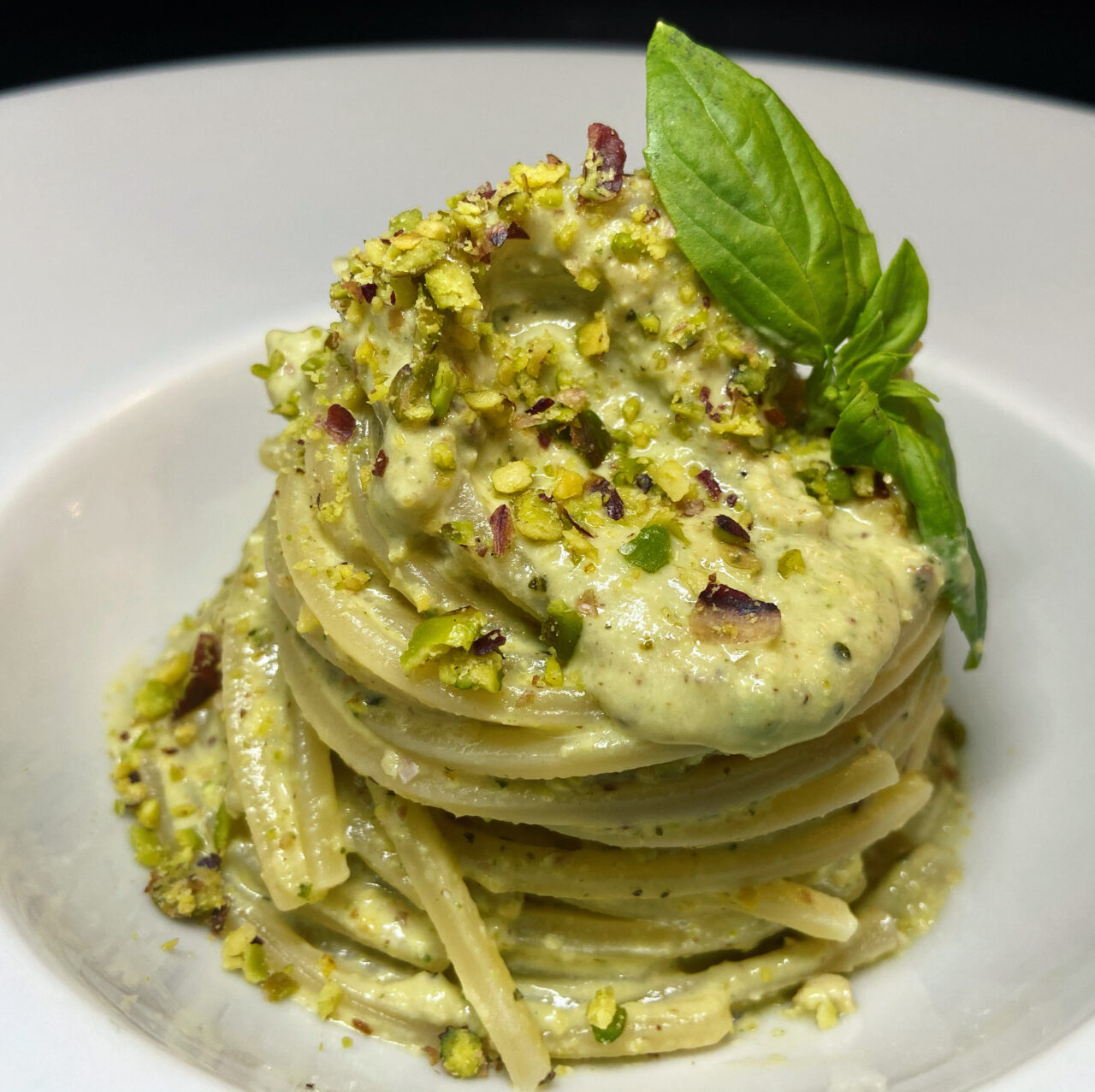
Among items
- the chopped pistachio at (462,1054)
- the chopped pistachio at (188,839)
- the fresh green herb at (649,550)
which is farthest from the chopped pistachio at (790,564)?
the chopped pistachio at (188,839)

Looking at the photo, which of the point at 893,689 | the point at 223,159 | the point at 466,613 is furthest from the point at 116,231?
the point at 893,689

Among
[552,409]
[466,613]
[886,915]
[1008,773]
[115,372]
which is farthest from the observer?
[115,372]

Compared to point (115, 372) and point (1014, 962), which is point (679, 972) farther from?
point (115, 372)

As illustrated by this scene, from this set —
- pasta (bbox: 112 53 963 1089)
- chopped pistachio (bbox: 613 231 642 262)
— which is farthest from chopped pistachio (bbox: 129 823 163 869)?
chopped pistachio (bbox: 613 231 642 262)

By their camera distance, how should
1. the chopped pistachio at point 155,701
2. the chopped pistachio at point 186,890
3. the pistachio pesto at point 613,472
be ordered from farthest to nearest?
the chopped pistachio at point 155,701 < the chopped pistachio at point 186,890 < the pistachio pesto at point 613,472

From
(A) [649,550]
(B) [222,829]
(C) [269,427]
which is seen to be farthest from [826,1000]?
(C) [269,427]

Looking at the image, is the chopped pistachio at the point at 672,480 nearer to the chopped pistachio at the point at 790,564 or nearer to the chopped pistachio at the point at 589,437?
the chopped pistachio at the point at 589,437

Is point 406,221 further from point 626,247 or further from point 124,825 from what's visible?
point 124,825

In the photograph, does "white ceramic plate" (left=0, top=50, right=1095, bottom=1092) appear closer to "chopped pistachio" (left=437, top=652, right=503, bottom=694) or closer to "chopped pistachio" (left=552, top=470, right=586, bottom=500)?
"chopped pistachio" (left=437, top=652, right=503, bottom=694)
